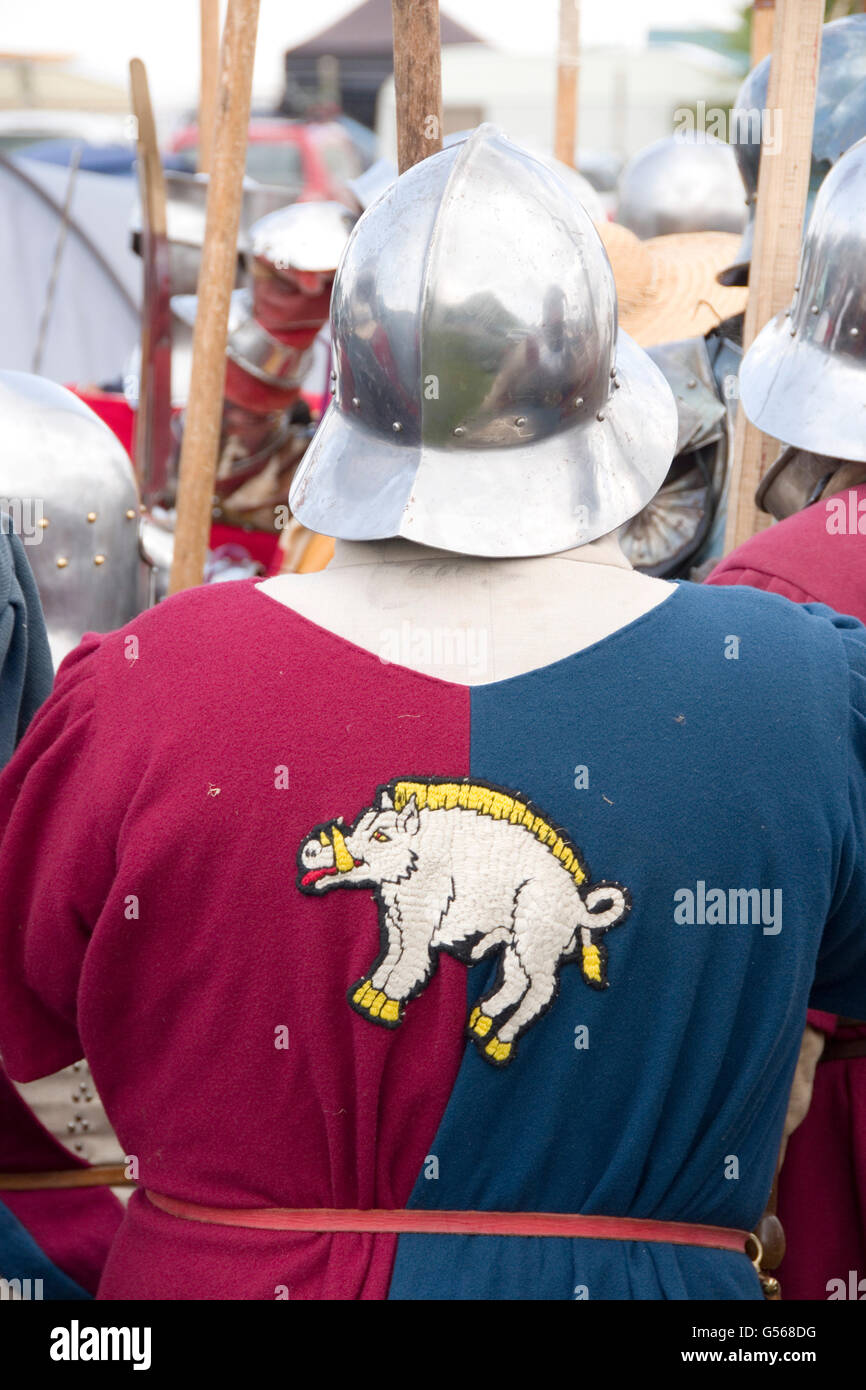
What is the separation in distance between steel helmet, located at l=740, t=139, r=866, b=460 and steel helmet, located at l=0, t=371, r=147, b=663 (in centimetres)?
116

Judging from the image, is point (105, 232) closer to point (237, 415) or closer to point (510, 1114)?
point (237, 415)

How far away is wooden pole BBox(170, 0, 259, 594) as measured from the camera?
10.2ft

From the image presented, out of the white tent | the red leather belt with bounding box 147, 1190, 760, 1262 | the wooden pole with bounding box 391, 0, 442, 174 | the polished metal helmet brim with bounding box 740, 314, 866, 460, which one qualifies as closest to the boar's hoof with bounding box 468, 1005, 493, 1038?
the red leather belt with bounding box 147, 1190, 760, 1262

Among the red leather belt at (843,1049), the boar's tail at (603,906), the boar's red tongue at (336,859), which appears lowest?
the red leather belt at (843,1049)

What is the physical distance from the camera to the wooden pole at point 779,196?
8.83 feet

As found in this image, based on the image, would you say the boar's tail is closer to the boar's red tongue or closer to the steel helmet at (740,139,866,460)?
the boar's red tongue

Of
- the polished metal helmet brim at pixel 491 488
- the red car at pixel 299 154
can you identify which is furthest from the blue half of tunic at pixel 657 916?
the red car at pixel 299 154

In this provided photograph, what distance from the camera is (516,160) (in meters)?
1.77

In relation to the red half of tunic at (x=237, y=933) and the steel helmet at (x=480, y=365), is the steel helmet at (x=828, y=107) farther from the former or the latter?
the red half of tunic at (x=237, y=933)

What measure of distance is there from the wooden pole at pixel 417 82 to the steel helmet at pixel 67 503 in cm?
88

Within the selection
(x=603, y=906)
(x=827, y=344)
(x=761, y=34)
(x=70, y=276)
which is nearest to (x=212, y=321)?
(x=827, y=344)

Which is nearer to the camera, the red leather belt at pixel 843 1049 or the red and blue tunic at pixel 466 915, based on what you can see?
the red and blue tunic at pixel 466 915
